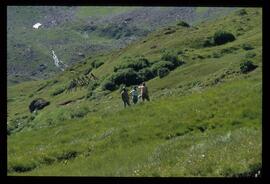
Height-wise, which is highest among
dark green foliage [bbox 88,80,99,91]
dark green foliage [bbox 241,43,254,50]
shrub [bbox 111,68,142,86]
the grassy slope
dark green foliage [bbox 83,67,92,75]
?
the grassy slope

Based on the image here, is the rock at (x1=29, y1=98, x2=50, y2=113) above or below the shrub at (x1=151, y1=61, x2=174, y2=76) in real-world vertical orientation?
below

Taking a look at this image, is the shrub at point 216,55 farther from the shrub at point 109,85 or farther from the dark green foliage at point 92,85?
the dark green foliage at point 92,85

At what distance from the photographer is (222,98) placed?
3142 centimetres

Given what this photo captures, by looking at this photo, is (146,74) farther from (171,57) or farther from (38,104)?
(38,104)

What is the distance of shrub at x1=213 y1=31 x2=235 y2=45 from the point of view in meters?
109

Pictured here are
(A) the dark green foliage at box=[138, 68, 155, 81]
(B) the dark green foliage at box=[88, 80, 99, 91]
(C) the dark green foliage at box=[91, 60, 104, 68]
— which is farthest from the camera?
(C) the dark green foliage at box=[91, 60, 104, 68]

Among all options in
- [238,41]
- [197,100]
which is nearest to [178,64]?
[238,41]

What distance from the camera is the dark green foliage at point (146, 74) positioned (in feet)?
308

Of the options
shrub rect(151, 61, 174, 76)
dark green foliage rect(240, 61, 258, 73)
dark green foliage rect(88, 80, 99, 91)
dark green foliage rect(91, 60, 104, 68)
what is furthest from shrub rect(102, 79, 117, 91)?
dark green foliage rect(91, 60, 104, 68)

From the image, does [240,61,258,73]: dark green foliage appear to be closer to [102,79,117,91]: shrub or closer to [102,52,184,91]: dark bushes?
[102,52,184,91]: dark bushes

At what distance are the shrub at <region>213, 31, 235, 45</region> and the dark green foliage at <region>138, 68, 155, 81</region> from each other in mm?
18975

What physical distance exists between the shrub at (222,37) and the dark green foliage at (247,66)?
4766 cm
